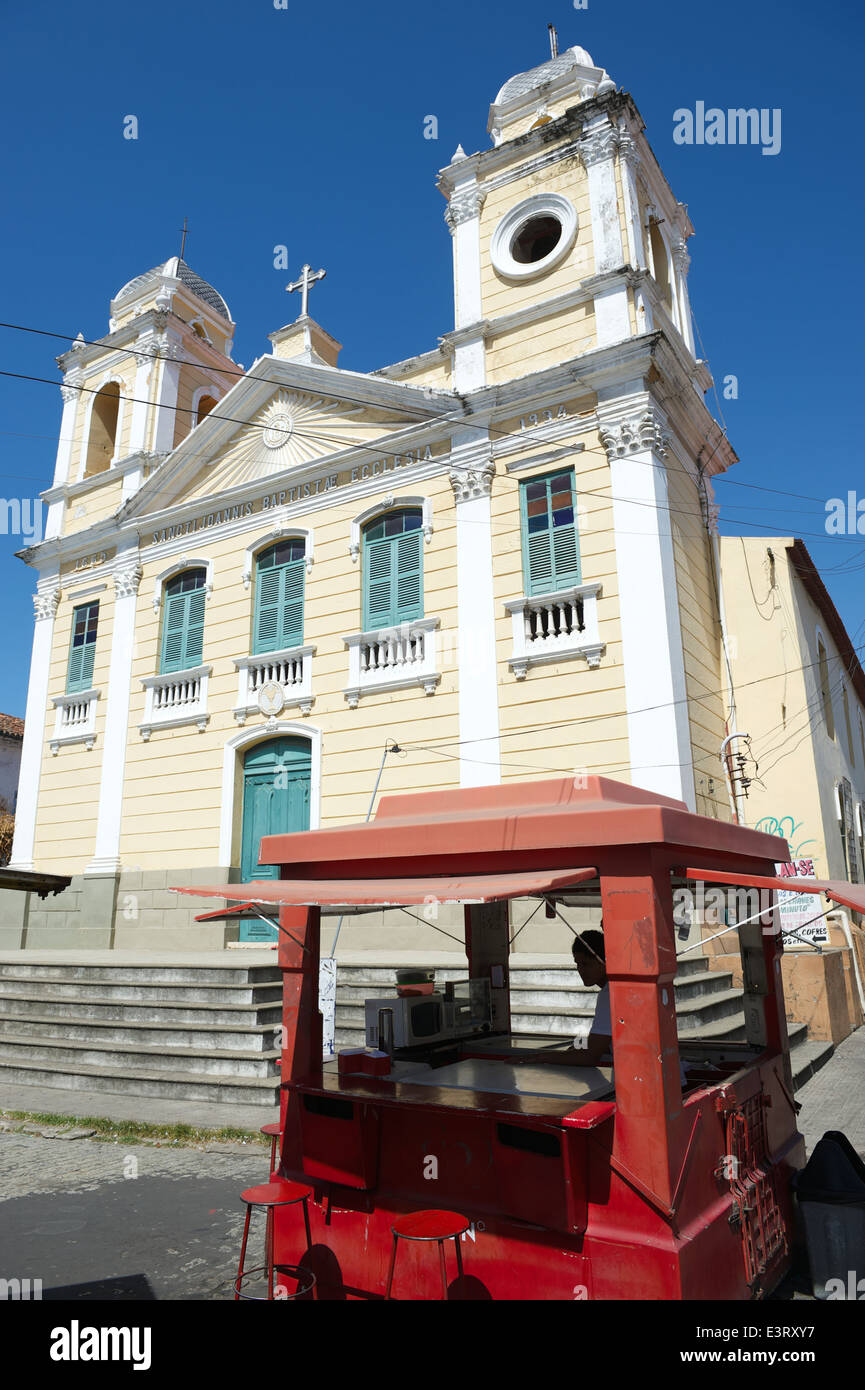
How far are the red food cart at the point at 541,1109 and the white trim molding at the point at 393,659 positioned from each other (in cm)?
750

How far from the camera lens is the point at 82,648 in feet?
59.0

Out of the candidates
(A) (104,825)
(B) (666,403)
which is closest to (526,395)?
(B) (666,403)

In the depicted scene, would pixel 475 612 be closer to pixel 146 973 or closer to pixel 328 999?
pixel 328 999

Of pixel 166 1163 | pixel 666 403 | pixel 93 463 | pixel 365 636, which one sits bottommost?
pixel 166 1163

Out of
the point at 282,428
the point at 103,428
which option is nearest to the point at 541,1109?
the point at 282,428

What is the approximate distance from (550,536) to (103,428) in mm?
12706

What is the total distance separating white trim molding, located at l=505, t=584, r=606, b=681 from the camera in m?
12.0

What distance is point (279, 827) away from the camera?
14.4m

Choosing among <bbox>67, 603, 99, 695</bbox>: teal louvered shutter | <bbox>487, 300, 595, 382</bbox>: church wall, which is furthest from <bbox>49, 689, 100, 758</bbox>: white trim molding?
<bbox>487, 300, 595, 382</bbox>: church wall

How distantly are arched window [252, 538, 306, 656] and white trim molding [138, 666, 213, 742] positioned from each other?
1374 millimetres

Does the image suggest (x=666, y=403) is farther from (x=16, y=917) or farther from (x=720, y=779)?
(x=16, y=917)
